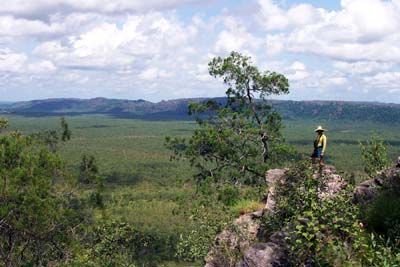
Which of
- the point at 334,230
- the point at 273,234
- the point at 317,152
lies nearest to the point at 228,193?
the point at 317,152

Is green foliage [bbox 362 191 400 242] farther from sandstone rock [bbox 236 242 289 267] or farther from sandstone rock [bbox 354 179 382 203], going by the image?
sandstone rock [bbox 236 242 289 267]

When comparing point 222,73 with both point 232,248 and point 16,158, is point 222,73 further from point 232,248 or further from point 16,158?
point 232,248

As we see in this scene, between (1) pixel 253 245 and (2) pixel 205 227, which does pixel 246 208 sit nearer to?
(2) pixel 205 227

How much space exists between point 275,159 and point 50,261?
56.2 feet

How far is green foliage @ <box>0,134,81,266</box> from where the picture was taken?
85.6 ft

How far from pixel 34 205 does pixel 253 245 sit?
2107 cm

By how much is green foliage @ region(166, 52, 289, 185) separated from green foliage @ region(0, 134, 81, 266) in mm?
9198

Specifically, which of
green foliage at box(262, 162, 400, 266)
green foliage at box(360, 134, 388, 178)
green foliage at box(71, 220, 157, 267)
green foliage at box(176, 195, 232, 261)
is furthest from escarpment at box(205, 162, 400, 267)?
green foliage at box(360, 134, 388, 178)

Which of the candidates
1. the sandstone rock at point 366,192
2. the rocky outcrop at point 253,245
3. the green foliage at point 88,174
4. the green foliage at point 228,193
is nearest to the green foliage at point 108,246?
the green foliage at point 88,174

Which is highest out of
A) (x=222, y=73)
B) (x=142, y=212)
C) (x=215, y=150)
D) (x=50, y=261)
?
(x=222, y=73)

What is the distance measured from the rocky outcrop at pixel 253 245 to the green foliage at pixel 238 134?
11.5 m

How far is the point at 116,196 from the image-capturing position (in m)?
109

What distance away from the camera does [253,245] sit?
923 centimetres

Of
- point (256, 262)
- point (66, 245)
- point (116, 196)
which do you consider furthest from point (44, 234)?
point (116, 196)
